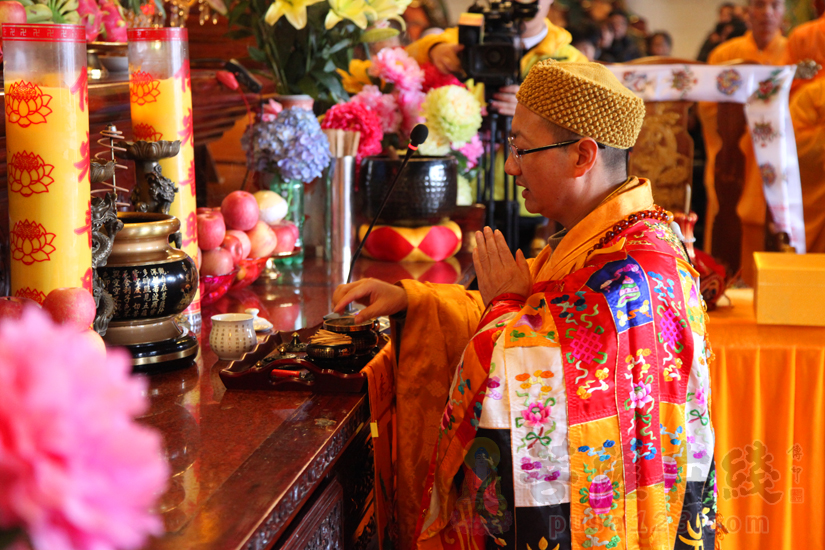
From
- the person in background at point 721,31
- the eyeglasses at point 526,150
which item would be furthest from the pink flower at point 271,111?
the person in background at point 721,31

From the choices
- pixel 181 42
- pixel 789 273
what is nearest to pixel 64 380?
pixel 181 42

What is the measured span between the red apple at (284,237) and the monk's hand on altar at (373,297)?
2.08ft

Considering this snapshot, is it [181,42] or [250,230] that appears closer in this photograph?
[181,42]

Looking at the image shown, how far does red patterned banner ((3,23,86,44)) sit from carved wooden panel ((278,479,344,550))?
61cm

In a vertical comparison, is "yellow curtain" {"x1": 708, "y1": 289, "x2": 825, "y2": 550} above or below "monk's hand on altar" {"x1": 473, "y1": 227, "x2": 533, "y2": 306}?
below

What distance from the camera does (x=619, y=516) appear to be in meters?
1.02

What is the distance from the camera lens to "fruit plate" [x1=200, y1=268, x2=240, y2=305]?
152 centimetres

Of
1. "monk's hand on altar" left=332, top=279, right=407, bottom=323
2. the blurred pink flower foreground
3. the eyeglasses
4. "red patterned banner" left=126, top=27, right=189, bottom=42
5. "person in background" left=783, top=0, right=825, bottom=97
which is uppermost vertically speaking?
"person in background" left=783, top=0, right=825, bottom=97

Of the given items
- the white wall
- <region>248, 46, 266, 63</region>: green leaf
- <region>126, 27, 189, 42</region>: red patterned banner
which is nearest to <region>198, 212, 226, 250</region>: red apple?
<region>126, 27, 189, 42</region>: red patterned banner

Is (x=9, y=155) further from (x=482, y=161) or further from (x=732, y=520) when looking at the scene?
(x=482, y=161)

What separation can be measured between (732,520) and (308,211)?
126 centimetres

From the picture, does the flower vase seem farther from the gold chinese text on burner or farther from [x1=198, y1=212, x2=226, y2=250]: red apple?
the gold chinese text on burner

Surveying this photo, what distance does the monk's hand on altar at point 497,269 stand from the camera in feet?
3.82

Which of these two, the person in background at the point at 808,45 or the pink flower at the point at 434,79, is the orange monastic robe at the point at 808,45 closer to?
the person in background at the point at 808,45
